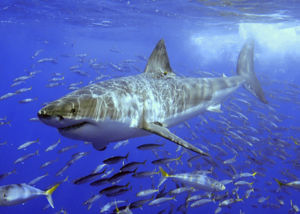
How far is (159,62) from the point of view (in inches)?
208

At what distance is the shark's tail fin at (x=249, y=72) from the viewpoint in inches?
314

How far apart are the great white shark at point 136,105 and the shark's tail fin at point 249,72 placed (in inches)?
57.9

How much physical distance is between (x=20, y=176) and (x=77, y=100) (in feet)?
60.3

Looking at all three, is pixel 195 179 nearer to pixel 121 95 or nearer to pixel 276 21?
pixel 121 95

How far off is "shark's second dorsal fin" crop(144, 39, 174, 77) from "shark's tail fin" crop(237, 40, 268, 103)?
157 inches

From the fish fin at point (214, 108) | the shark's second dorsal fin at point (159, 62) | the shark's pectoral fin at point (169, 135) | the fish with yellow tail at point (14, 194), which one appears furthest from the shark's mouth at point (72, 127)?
the fish fin at point (214, 108)

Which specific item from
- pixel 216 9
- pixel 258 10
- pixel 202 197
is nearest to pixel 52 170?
pixel 202 197

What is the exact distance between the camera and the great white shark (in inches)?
102

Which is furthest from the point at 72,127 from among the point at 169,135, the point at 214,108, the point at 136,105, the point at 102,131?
the point at 214,108

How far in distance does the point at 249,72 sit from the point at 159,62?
4.84 m

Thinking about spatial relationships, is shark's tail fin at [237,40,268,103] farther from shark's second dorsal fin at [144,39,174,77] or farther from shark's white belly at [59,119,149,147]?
shark's white belly at [59,119,149,147]

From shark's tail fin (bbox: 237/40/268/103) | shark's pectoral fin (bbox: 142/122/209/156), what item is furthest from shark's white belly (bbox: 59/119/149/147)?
shark's tail fin (bbox: 237/40/268/103)

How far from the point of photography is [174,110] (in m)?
4.73

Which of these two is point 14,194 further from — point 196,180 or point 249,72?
point 249,72
